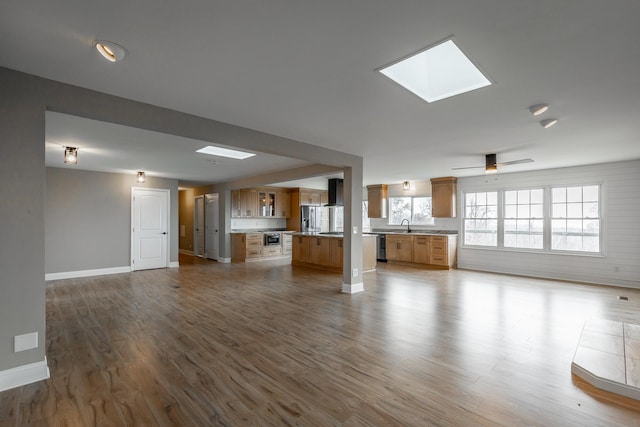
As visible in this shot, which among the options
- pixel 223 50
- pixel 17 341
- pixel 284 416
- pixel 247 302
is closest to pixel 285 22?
pixel 223 50

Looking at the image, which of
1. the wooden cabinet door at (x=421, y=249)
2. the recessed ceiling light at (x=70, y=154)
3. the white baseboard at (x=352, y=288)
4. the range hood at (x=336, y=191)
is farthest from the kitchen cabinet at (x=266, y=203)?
the recessed ceiling light at (x=70, y=154)

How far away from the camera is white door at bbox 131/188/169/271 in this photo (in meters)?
7.71

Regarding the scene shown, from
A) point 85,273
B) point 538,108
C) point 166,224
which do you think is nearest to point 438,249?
point 538,108

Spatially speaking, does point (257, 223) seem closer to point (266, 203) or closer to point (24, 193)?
point (266, 203)

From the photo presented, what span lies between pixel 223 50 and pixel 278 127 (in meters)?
1.67

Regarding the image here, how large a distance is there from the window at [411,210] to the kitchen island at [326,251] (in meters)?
2.31

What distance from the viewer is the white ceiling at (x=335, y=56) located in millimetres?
1654

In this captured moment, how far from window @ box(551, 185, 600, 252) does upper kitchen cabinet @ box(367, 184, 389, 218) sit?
4346mm

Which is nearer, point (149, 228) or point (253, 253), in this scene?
point (149, 228)

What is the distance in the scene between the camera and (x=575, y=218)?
6547mm

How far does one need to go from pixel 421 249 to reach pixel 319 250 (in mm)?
2842

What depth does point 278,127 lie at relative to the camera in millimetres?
3703

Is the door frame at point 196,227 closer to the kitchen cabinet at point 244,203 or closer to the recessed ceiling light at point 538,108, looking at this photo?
the kitchen cabinet at point 244,203

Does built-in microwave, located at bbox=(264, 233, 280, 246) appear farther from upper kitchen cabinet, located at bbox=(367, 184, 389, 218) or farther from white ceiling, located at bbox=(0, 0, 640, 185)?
white ceiling, located at bbox=(0, 0, 640, 185)
